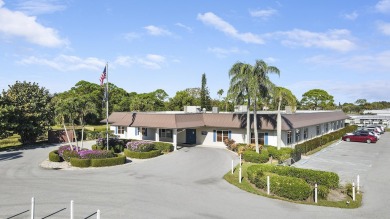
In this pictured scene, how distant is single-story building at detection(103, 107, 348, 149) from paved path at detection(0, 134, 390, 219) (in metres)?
9.01

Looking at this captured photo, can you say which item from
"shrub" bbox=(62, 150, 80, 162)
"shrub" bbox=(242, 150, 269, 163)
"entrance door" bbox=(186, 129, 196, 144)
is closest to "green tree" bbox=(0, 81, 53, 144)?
"shrub" bbox=(62, 150, 80, 162)

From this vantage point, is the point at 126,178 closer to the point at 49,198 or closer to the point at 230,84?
the point at 49,198

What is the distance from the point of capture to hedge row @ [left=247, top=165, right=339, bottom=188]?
19.4 m

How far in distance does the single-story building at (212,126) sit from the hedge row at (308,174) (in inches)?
538

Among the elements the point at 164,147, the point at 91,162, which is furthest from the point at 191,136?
the point at 91,162

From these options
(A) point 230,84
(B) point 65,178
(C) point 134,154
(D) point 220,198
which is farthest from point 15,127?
(D) point 220,198

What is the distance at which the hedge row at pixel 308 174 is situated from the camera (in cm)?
1936

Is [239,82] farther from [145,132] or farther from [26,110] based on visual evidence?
[26,110]

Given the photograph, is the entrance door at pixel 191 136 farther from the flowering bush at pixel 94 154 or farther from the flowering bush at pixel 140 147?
the flowering bush at pixel 94 154

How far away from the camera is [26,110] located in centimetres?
3912

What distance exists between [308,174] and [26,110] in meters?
35.2

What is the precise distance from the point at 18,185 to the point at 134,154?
12111 mm

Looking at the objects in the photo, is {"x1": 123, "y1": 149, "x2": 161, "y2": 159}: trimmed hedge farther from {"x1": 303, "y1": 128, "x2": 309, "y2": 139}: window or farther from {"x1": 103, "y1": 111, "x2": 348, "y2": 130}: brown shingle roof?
{"x1": 303, "y1": 128, "x2": 309, "y2": 139}: window

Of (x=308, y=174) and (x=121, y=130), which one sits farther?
(x=121, y=130)
